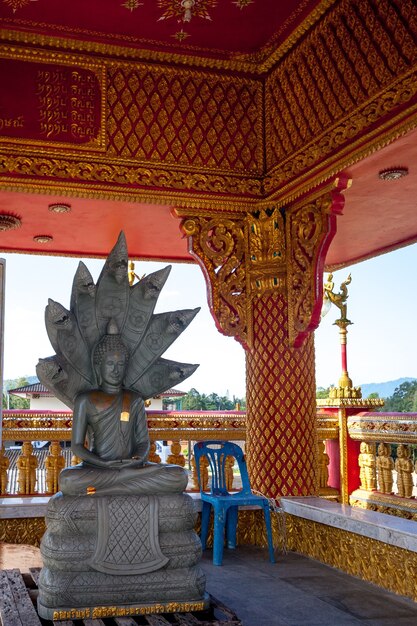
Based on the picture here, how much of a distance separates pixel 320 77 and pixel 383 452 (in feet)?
9.95

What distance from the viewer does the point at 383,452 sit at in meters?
6.05

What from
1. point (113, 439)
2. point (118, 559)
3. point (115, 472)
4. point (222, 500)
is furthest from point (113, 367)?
point (222, 500)

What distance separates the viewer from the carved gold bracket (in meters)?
5.41

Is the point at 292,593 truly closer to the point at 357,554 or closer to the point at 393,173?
the point at 357,554

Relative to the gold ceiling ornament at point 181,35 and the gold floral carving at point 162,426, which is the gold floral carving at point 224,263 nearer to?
the gold floral carving at point 162,426

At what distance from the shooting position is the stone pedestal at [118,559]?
10.9 ft

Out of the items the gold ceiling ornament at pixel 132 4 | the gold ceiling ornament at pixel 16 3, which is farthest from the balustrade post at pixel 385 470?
the gold ceiling ornament at pixel 16 3

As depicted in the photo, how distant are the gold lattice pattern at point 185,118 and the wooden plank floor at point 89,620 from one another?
9.76 feet

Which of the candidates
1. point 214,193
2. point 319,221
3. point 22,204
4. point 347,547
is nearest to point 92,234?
point 22,204

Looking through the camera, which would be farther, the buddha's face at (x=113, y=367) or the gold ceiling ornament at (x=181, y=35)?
the gold ceiling ornament at (x=181, y=35)

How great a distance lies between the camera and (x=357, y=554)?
15.1 ft

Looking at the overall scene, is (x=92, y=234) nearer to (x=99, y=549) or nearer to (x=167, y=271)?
(x=167, y=271)

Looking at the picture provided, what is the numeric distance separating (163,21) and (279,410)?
113 inches

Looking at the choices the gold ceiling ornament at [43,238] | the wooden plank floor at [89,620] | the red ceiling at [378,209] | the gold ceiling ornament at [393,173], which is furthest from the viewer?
the gold ceiling ornament at [43,238]
